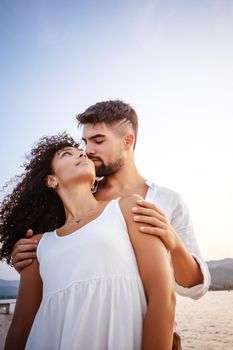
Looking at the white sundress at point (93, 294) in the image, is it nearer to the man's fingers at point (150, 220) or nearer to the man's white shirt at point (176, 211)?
the man's fingers at point (150, 220)

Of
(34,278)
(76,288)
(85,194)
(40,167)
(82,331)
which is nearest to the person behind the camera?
(82,331)

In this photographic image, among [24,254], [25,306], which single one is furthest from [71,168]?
[25,306]

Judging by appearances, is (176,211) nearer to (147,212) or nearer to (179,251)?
(179,251)

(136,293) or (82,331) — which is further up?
(136,293)

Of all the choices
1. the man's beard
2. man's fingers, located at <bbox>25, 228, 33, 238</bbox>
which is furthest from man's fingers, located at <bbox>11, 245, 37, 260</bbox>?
the man's beard

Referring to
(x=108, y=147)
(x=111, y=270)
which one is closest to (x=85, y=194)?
(x=111, y=270)

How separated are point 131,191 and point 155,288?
6.34 feet

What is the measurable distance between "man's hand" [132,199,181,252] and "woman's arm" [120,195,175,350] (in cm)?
4

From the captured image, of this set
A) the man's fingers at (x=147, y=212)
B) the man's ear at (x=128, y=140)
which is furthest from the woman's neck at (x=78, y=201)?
the man's ear at (x=128, y=140)

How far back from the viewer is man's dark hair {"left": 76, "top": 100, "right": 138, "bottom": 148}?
4148mm

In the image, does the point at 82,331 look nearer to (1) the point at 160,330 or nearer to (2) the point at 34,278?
(1) the point at 160,330

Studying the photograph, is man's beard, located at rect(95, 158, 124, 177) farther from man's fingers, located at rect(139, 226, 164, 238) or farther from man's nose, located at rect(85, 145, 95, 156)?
man's fingers, located at rect(139, 226, 164, 238)

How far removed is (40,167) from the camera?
10.3ft

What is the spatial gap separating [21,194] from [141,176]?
1447 mm
